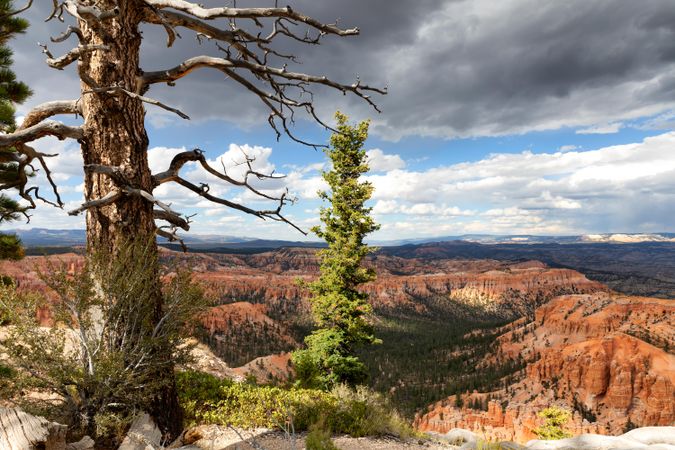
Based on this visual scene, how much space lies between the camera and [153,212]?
19.2ft

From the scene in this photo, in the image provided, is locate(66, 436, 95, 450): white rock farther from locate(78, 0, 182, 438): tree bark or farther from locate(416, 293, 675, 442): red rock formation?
locate(416, 293, 675, 442): red rock formation

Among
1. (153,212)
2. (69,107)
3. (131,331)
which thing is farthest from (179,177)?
(131,331)

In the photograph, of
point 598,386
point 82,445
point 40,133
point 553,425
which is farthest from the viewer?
point 598,386

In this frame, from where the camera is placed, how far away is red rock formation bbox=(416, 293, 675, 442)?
250 feet

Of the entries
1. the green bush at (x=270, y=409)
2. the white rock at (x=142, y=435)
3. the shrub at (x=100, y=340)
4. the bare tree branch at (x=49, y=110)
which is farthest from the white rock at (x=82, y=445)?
the bare tree branch at (x=49, y=110)

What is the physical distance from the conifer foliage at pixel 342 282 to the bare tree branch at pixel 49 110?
13323 mm

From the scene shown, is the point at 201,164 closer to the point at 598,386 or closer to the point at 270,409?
the point at 270,409

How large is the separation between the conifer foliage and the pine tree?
11130 mm

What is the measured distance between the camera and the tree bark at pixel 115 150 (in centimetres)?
527

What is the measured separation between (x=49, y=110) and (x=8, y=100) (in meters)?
7.63

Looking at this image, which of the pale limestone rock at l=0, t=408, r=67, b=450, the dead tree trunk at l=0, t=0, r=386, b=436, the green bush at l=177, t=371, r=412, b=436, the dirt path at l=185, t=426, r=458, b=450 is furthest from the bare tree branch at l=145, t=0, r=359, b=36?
the green bush at l=177, t=371, r=412, b=436

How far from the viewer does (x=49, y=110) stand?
559cm

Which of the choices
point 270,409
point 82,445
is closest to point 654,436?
point 270,409

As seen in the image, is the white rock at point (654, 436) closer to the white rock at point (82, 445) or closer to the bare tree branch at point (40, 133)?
the white rock at point (82, 445)
